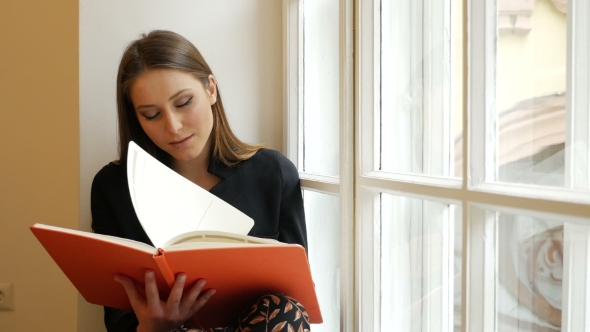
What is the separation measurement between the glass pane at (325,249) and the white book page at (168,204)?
318 mm

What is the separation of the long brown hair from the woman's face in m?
0.02

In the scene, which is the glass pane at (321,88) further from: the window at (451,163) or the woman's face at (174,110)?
the woman's face at (174,110)

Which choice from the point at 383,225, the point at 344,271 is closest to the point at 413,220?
the point at 383,225

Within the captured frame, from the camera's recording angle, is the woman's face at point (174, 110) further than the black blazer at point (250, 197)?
No

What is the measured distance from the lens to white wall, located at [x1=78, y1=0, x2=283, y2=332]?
5.31 ft

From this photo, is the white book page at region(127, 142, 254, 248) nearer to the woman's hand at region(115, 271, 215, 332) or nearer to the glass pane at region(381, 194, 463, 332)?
the woman's hand at region(115, 271, 215, 332)

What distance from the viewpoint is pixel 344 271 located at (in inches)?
49.9

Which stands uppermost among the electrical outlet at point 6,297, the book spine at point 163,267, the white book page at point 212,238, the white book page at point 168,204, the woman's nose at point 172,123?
the woman's nose at point 172,123

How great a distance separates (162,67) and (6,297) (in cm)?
101

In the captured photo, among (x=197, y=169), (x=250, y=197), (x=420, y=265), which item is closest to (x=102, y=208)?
(x=197, y=169)

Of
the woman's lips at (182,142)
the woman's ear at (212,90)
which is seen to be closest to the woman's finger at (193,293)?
the woman's lips at (182,142)

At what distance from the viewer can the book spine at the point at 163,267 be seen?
925 mm


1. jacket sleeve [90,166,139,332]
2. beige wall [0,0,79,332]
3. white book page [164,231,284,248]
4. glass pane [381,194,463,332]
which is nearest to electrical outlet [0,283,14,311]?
beige wall [0,0,79,332]

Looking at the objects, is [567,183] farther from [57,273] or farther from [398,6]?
[57,273]
